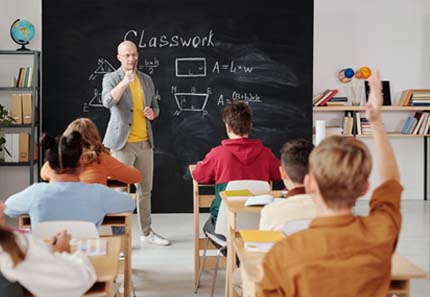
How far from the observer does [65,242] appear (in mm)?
2365

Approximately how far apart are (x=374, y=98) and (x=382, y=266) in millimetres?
527

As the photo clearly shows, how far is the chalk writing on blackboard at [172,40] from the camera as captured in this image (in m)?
7.31

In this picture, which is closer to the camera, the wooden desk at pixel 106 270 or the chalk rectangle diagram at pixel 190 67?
the wooden desk at pixel 106 270

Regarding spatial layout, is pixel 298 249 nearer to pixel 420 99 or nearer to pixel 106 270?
pixel 106 270

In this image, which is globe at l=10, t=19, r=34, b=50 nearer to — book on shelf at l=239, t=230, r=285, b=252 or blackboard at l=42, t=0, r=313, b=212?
blackboard at l=42, t=0, r=313, b=212

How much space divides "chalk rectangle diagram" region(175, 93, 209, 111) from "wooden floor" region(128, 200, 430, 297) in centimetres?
119

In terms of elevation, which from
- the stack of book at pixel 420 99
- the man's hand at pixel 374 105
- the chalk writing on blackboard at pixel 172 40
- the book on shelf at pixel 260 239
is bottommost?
the book on shelf at pixel 260 239

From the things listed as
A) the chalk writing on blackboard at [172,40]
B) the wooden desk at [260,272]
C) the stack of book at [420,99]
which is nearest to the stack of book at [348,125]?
the stack of book at [420,99]

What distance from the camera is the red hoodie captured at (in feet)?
14.4

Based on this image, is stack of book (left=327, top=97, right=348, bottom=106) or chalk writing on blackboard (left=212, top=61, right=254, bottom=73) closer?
chalk writing on blackboard (left=212, top=61, right=254, bottom=73)

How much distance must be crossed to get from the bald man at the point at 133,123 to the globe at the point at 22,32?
2105 millimetres

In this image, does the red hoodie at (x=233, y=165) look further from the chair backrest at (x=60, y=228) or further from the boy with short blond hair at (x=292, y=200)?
the chair backrest at (x=60, y=228)

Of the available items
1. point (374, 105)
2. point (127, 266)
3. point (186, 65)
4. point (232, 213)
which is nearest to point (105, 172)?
point (127, 266)

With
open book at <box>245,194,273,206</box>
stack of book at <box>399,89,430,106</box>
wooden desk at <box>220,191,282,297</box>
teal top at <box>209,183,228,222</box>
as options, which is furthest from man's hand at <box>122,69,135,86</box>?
stack of book at <box>399,89,430,106</box>
